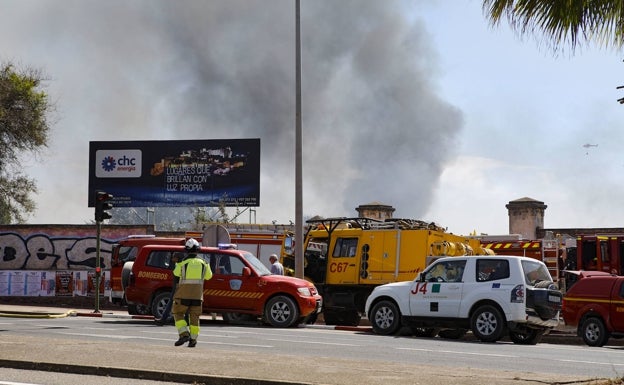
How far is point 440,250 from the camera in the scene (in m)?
24.5

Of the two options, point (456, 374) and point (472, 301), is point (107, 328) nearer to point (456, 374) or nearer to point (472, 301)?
point (472, 301)

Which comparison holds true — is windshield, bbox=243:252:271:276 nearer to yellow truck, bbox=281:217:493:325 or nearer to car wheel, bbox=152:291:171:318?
car wheel, bbox=152:291:171:318

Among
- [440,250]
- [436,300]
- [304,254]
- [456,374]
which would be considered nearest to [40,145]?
[304,254]

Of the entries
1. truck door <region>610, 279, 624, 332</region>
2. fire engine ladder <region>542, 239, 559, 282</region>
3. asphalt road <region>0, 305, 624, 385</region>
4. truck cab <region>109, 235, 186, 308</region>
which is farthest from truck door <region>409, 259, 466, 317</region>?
fire engine ladder <region>542, 239, 559, 282</region>

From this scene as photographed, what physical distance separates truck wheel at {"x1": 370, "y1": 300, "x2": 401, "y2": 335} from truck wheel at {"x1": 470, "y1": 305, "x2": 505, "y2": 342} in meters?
1.77

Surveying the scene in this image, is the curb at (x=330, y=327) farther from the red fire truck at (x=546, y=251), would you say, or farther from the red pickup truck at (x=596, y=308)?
the red fire truck at (x=546, y=251)

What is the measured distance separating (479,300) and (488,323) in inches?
19.1

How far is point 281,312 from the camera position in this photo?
21.9m

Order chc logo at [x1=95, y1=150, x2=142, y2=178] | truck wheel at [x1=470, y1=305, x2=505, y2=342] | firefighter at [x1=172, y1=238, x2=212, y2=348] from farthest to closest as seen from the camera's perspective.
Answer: chc logo at [x1=95, y1=150, x2=142, y2=178], truck wheel at [x1=470, y1=305, x2=505, y2=342], firefighter at [x1=172, y1=238, x2=212, y2=348]

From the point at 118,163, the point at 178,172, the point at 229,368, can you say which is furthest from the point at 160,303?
the point at 118,163

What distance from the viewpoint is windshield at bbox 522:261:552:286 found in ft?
63.2

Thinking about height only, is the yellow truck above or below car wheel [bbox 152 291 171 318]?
above

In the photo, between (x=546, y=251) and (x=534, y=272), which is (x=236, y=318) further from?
(x=546, y=251)

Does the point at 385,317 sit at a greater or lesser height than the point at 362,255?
lesser
